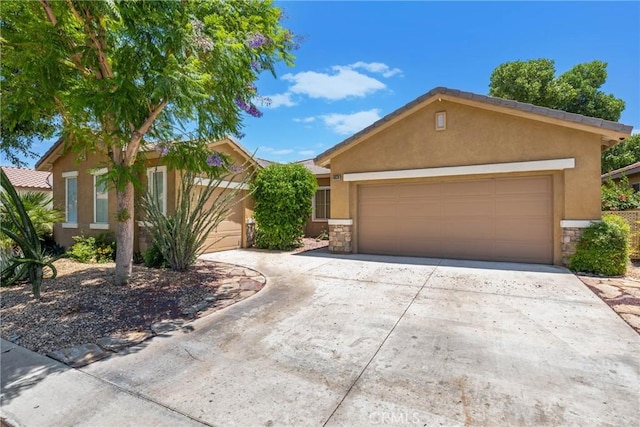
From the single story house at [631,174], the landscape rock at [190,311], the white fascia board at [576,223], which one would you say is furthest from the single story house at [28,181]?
the single story house at [631,174]

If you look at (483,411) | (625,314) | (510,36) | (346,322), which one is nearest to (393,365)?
(483,411)

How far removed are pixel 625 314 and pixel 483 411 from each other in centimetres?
403

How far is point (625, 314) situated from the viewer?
5.02m

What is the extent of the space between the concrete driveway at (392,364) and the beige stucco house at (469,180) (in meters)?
3.02

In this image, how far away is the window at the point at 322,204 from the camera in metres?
15.5

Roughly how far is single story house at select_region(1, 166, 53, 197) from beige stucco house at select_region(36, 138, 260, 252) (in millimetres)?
8805

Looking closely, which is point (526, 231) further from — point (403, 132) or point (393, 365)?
point (393, 365)

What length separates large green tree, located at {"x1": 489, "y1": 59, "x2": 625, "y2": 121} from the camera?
2042 centimetres

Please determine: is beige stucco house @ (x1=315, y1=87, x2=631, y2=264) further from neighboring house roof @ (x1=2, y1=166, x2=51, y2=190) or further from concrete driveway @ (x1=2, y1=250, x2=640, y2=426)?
neighboring house roof @ (x1=2, y1=166, x2=51, y2=190)

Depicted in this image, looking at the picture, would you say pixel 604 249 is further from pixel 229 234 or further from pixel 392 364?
pixel 229 234

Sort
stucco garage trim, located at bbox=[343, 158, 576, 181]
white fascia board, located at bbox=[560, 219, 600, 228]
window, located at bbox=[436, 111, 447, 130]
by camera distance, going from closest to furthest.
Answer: white fascia board, located at bbox=[560, 219, 600, 228]
stucco garage trim, located at bbox=[343, 158, 576, 181]
window, located at bbox=[436, 111, 447, 130]

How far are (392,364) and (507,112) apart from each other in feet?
26.1

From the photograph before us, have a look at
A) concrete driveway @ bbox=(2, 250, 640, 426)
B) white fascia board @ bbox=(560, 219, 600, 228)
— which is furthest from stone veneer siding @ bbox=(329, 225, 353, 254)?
white fascia board @ bbox=(560, 219, 600, 228)

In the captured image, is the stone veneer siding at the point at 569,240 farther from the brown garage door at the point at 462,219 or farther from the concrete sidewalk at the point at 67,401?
the concrete sidewalk at the point at 67,401
